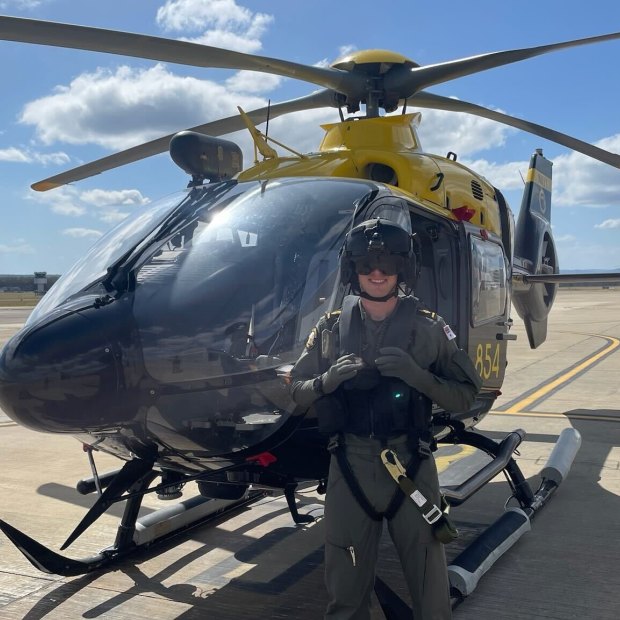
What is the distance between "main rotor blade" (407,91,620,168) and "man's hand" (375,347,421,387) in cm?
452

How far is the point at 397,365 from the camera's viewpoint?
9.11 ft

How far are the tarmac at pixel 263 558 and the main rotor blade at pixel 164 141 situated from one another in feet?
8.10

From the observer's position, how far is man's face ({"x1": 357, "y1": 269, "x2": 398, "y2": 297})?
297 cm

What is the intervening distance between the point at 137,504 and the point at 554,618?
233 cm

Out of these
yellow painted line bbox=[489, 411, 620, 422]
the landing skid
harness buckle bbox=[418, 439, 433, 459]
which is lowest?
yellow painted line bbox=[489, 411, 620, 422]

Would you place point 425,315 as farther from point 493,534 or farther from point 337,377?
point 493,534

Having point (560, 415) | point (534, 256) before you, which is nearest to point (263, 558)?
point (534, 256)

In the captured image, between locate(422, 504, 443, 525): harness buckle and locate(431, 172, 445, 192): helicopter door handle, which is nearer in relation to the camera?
locate(422, 504, 443, 525): harness buckle

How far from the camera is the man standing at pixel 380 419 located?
9.42 ft

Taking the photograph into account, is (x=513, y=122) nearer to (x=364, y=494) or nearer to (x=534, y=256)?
(x=534, y=256)

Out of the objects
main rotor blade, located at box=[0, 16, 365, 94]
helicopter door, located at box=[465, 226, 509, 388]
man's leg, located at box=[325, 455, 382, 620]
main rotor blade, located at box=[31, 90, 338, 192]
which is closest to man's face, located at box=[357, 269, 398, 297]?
man's leg, located at box=[325, 455, 382, 620]

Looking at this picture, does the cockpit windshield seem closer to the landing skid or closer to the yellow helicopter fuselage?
the landing skid

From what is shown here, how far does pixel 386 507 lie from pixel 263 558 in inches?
74.5

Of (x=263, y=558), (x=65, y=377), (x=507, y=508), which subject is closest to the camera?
(x=65, y=377)
